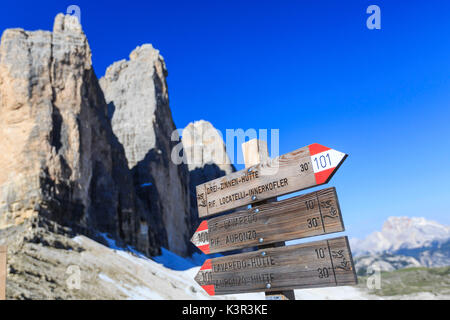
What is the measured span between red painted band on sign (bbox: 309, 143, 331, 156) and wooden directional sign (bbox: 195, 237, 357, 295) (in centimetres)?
82

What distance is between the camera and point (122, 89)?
52906 millimetres

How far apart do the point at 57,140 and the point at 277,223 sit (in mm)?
24066

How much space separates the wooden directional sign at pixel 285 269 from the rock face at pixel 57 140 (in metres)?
19.1

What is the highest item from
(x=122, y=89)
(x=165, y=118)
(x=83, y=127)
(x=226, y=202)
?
(x=122, y=89)

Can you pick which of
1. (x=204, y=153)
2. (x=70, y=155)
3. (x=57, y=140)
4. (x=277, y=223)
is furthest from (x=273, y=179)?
(x=204, y=153)

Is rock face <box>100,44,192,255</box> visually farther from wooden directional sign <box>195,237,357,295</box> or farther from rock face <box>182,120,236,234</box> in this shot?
wooden directional sign <box>195,237,357,295</box>

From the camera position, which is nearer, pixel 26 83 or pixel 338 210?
pixel 338 210

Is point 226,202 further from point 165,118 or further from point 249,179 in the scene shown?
point 165,118

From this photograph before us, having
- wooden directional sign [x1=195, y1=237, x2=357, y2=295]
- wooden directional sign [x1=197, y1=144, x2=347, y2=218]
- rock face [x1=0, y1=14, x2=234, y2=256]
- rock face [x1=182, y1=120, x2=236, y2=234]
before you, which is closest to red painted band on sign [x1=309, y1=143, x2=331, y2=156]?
wooden directional sign [x1=197, y1=144, x2=347, y2=218]

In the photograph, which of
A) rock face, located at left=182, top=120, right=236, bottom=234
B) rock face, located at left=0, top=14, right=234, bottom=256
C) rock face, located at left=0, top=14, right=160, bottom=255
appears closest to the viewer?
rock face, located at left=0, top=14, right=160, bottom=255

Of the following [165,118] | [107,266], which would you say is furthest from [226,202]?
[165,118]

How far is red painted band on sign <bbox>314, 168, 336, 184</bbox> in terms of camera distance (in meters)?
3.17

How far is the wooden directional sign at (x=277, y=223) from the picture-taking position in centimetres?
314

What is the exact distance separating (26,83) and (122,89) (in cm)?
2899
